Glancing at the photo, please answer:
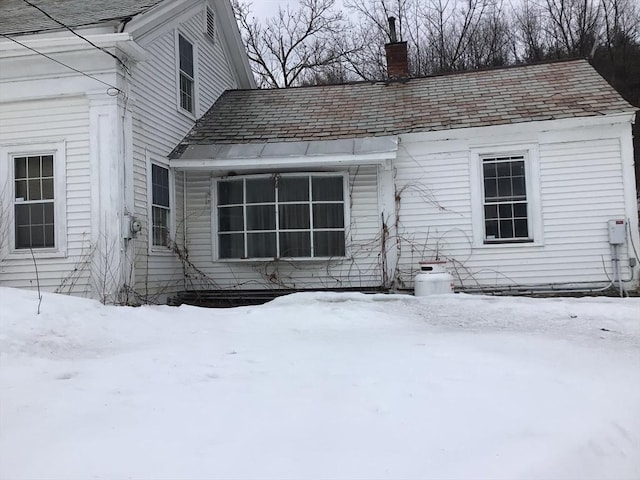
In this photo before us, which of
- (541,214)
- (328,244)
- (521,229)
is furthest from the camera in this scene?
(328,244)

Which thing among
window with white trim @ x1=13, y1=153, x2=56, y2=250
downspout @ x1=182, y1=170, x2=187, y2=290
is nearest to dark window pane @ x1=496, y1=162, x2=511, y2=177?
downspout @ x1=182, y1=170, x2=187, y2=290

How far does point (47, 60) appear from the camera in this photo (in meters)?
7.89

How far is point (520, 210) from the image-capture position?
30.8ft

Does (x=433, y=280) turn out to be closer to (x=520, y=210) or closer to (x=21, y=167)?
(x=520, y=210)

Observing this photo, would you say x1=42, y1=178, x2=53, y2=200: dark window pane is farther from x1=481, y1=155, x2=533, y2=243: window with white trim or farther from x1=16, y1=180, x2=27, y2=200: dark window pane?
x1=481, y1=155, x2=533, y2=243: window with white trim

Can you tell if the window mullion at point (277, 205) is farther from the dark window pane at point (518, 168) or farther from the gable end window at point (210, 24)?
the gable end window at point (210, 24)

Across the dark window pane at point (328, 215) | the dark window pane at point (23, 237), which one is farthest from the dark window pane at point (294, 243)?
the dark window pane at point (23, 237)

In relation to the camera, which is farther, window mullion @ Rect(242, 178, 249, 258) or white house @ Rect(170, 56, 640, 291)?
window mullion @ Rect(242, 178, 249, 258)

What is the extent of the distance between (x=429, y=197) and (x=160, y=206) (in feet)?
15.9

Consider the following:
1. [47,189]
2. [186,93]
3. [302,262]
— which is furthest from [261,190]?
[47,189]

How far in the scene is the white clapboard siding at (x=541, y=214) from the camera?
29.5 ft

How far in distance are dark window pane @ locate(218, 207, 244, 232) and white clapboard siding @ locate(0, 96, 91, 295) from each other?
2612mm

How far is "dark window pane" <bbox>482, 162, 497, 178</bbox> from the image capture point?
9.48 m

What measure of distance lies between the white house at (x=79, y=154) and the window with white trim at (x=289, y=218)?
5.81 feet
